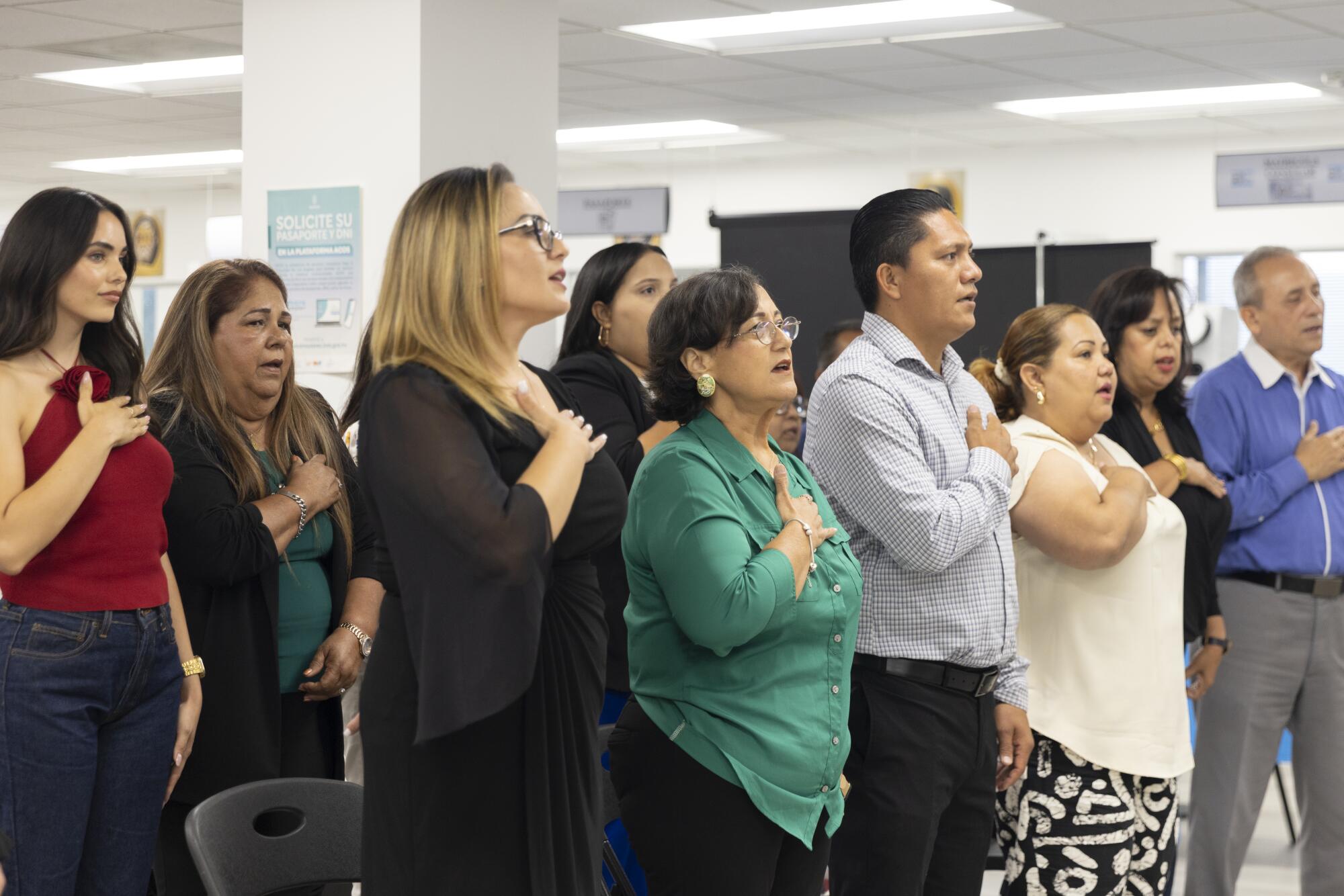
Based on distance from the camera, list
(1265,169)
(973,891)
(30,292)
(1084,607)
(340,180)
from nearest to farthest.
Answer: (30,292)
(973,891)
(1084,607)
(340,180)
(1265,169)

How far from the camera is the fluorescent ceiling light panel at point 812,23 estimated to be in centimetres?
630

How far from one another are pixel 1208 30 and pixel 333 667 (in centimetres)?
554

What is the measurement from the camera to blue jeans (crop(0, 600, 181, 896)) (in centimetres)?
226

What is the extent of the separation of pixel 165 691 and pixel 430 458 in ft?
3.32

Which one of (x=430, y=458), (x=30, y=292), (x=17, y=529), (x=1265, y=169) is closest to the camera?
(x=430, y=458)

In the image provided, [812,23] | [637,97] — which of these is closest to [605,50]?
[812,23]

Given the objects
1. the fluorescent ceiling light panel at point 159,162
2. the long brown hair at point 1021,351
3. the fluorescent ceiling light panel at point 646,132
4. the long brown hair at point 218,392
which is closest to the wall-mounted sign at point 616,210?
the fluorescent ceiling light panel at point 646,132

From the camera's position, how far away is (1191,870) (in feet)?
12.6

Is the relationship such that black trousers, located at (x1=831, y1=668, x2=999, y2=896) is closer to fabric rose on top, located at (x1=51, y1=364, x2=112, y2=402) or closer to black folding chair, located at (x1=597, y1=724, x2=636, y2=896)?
black folding chair, located at (x1=597, y1=724, x2=636, y2=896)

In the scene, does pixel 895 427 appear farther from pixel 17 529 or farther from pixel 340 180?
pixel 340 180

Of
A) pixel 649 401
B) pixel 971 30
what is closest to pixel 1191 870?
pixel 649 401

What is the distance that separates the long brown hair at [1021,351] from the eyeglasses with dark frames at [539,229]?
4.80 ft

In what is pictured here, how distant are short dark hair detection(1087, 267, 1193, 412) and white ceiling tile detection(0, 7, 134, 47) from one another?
473 cm

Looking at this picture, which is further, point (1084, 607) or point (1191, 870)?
point (1191, 870)
